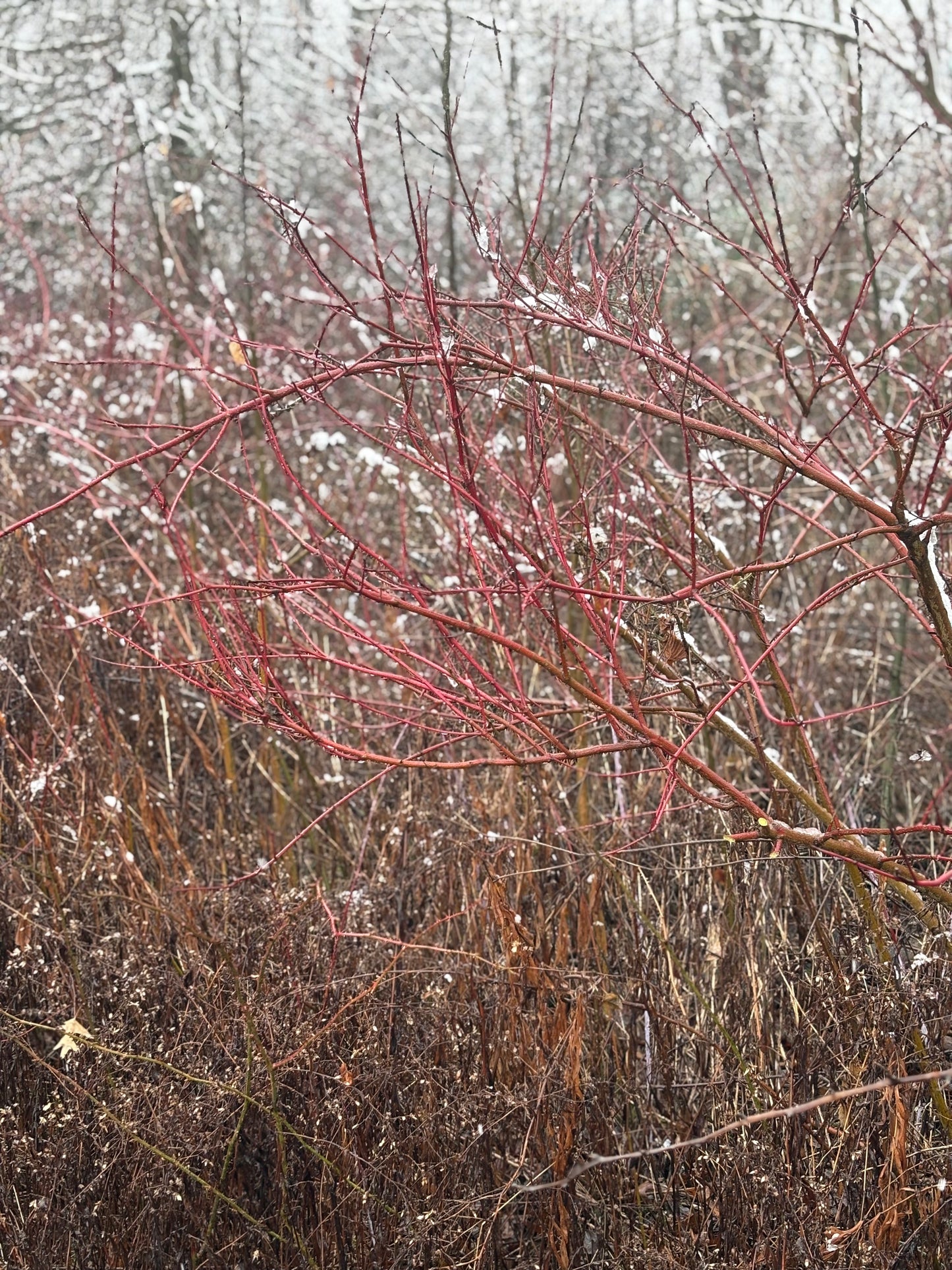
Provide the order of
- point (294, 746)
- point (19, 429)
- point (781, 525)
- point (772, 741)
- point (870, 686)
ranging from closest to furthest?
1. point (772, 741)
2. point (294, 746)
3. point (870, 686)
4. point (781, 525)
5. point (19, 429)

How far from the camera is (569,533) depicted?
2.94 metres

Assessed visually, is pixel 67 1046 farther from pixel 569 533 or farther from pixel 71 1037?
pixel 569 533

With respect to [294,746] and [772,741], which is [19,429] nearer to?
[294,746]

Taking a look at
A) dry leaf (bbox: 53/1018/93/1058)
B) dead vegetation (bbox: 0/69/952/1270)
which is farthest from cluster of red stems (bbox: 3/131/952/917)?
Result: dry leaf (bbox: 53/1018/93/1058)

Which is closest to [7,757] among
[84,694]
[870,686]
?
[84,694]

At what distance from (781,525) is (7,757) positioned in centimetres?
347

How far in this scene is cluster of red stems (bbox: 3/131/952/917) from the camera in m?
2.00

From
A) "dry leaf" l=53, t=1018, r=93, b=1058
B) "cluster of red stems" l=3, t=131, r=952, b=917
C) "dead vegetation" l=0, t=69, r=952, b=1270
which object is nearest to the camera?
"cluster of red stems" l=3, t=131, r=952, b=917

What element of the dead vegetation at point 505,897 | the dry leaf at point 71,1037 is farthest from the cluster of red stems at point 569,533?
the dry leaf at point 71,1037

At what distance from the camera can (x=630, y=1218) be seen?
2.72 m

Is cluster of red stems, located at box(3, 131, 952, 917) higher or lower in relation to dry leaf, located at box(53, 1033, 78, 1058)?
higher

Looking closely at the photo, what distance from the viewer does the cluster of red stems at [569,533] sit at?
78.7 inches

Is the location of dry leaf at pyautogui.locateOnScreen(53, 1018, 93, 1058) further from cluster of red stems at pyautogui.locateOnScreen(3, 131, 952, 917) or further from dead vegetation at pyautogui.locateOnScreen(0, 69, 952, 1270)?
cluster of red stems at pyautogui.locateOnScreen(3, 131, 952, 917)

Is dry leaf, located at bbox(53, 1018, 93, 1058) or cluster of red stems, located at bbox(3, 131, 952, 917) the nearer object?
cluster of red stems, located at bbox(3, 131, 952, 917)
